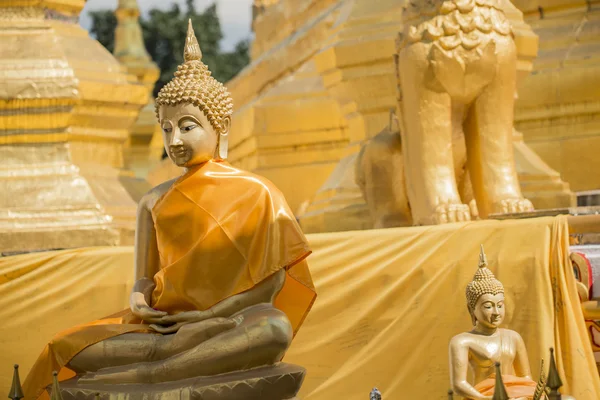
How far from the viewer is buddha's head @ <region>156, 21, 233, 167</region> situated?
481 centimetres

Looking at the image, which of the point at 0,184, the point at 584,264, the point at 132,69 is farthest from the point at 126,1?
the point at 584,264

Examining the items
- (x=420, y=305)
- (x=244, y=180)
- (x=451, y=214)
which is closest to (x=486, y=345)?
(x=420, y=305)

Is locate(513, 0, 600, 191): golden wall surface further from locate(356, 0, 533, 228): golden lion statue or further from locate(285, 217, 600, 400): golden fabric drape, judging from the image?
locate(285, 217, 600, 400): golden fabric drape

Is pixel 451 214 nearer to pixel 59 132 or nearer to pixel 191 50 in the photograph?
pixel 191 50

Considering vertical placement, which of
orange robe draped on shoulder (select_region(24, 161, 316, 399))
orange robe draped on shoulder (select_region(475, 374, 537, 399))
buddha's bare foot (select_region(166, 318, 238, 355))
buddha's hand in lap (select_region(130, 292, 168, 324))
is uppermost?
orange robe draped on shoulder (select_region(24, 161, 316, 399))

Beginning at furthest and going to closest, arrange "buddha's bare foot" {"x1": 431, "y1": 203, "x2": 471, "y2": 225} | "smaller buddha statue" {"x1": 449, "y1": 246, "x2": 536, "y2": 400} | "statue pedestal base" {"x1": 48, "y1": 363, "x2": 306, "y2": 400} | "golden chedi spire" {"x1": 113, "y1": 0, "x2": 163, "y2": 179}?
"golden chedi spire" {"x1": 113, "y1": 0, "x2": 163, "y2": 179} → "buddha's bare foot" {"x1": 431, "y1": 203, "x2": 471, "y2": 225} → "smaller buddha statue" {"x1": 449, "y1": 246, "x2": 536, "y2": 400} → "statue pedestal base" {"x1": 48, "y1": 363, "x2": 306, "y2": 400}

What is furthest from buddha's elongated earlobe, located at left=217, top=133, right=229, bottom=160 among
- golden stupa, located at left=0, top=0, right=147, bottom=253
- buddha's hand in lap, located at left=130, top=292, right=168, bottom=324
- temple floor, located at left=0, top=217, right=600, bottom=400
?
golden stupa, located at left=0, top=0, right=147, bottom=253

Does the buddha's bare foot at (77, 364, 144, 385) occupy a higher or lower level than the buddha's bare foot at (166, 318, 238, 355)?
lower

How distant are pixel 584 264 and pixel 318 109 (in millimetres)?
4162

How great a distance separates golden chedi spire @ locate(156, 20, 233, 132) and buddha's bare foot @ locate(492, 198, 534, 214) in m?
2.17

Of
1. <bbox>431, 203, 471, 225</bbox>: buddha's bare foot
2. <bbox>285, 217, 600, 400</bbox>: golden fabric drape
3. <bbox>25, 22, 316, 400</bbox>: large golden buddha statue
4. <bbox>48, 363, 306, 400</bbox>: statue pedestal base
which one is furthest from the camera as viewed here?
<bbox>431, 203, 471, 225</bbox>: buddha's bare foot

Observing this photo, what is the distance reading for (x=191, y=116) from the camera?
483cm

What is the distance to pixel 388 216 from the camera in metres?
7.36

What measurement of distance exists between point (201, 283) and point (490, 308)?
111cm
